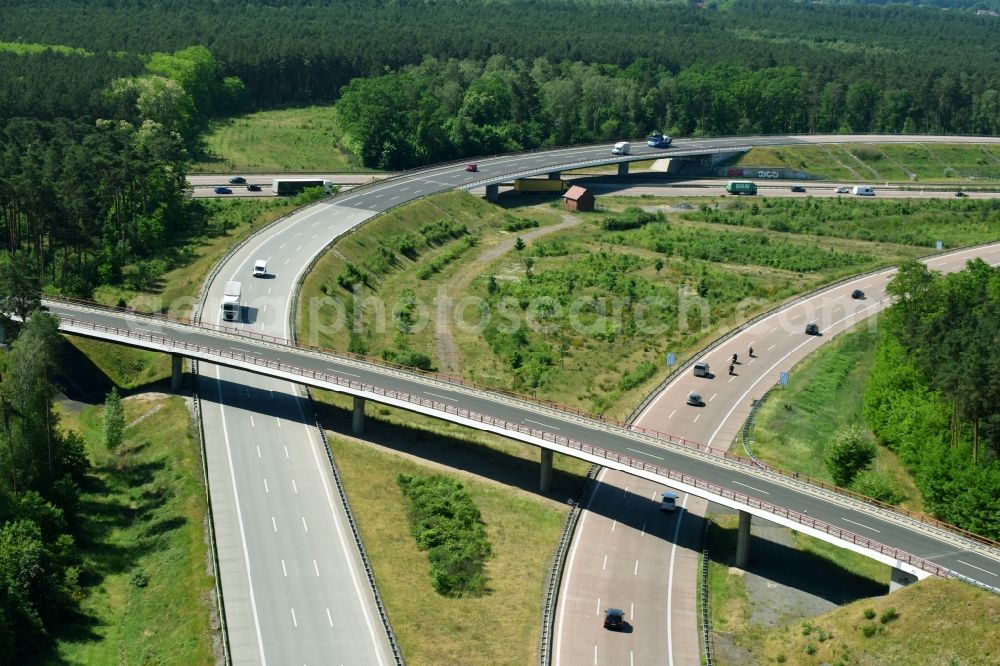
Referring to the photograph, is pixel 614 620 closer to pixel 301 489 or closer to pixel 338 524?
pixel 338 524

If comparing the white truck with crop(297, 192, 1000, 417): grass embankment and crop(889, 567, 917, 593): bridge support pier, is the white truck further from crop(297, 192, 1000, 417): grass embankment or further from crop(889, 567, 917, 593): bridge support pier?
crop(889, 567, 917, 593): bridge support pier

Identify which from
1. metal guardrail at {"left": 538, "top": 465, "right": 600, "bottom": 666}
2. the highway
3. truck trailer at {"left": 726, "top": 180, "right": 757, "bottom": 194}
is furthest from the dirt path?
truck trailer at {"left": 726, "top": 180, "right": 757, "bottom": 194}

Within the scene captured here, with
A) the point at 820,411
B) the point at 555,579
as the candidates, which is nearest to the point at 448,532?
the point at 555,579

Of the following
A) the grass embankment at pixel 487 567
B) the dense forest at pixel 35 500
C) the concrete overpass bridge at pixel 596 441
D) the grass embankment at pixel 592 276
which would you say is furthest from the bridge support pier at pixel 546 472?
the dense forest at pixel 35 500

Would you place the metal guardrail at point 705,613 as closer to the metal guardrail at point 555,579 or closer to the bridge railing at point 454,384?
the bridge railing at point 454,384

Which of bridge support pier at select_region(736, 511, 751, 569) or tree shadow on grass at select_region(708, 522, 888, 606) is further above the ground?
bridge support pier at select_region(736, 511, 751, 569)

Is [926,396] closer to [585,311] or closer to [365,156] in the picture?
[585,311]
